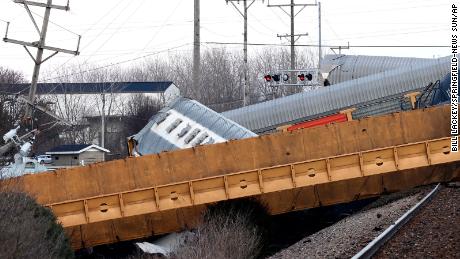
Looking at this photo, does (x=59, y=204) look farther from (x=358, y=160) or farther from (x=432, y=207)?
(x=432, y=207)

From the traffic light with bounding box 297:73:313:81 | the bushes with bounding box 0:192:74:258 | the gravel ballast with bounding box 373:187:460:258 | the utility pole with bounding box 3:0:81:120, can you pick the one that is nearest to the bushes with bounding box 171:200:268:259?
the bushes with bounding box 0:192:74:258

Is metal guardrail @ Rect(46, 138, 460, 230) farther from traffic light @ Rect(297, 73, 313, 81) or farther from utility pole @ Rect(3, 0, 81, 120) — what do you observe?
traffic light @ Rect(297, 73, 313, 81)

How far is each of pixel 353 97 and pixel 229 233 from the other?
18.1 m

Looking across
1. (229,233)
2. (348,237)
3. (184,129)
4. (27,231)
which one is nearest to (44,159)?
(184,129)

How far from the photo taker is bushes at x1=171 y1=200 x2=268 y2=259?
52.8ft

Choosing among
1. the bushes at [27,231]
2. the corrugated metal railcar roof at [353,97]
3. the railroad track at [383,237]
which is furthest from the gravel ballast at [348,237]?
the corrugated metal railcar roof at [353,97]

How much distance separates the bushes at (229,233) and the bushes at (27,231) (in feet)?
8.58

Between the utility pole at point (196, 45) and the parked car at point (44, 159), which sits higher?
the utility pole at point (196, 45)

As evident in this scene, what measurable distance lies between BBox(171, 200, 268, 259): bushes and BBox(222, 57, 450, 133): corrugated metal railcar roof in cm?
1327

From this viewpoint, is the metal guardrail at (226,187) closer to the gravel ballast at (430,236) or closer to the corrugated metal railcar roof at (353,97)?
the gravel ballast at (430,236)

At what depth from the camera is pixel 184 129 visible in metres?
28.2

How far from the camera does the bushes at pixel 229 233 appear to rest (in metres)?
16.1

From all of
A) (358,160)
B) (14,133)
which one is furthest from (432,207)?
(14,133)

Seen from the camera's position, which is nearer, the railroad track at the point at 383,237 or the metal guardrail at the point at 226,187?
the railroad track at the point at 383,237
